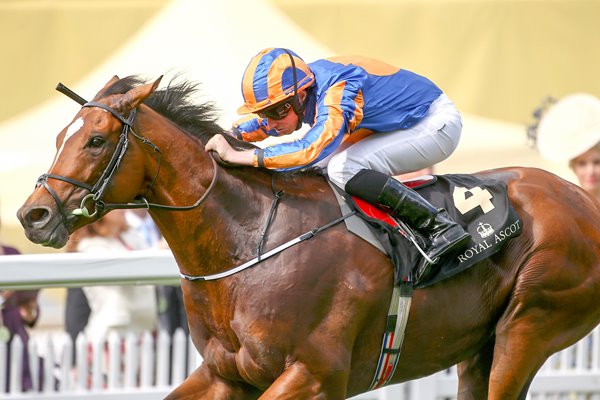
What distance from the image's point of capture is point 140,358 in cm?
638

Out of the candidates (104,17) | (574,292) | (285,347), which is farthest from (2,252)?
(104,17)

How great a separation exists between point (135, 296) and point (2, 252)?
85 centimetres

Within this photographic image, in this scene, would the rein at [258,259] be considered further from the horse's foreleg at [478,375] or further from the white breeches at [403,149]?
the horse's foreleg at [478,375]

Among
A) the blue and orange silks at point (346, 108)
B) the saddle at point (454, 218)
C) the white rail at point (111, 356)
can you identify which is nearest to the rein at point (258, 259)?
the saddle at point (454, 218)

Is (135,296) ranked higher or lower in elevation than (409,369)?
lower

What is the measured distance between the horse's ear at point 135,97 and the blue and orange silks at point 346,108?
19.7 inches

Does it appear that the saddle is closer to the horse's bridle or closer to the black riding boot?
the black riding boot

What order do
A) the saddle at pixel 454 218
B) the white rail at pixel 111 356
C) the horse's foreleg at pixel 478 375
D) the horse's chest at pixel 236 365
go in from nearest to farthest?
the horse's chest at pixel 236 365 → the saddle at pixel 454 218 → the horse's foreleg at pixel 478 375 → the white rail at pixel 111 356

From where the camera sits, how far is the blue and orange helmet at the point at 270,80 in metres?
4.65

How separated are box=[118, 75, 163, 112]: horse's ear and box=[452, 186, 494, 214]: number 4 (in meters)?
1.44

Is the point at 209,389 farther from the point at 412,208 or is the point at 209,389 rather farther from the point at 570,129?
the point at 570,129

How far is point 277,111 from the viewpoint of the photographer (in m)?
4.77

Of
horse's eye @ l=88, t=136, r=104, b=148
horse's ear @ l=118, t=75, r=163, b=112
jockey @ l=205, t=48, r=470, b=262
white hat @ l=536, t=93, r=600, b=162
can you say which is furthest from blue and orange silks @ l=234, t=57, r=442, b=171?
white hat @ l=536, t=93, r=600, b=162

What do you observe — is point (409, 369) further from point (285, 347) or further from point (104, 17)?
point (104, 17)
